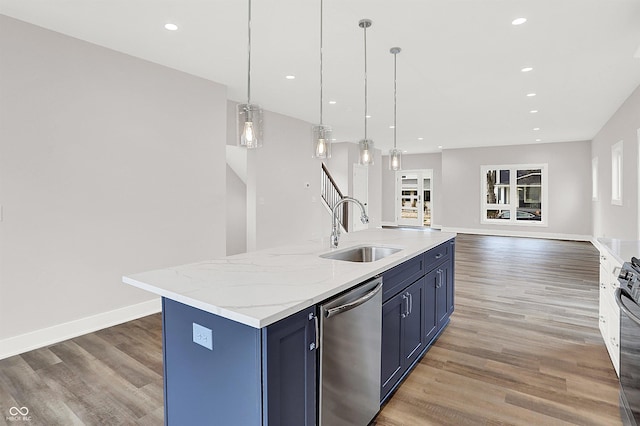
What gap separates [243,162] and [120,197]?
2.68m

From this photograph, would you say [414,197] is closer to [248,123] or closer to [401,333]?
[401,333]

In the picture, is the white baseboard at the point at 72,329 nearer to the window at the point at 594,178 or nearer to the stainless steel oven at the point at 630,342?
the stainless steel oven at the point at 630,342

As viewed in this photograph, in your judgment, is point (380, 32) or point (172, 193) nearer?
point (380, 32)

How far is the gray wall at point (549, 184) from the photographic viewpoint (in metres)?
9.73

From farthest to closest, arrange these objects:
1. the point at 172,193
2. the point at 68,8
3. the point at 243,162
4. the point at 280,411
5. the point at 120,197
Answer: the point at 243,162
the point at 172,193
the point at 120,197
the point at 68,8
the point at 280,411

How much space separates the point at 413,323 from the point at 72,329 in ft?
10.3

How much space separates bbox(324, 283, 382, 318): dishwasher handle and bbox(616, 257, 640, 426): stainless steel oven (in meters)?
1.18

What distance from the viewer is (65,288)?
331 centimetres

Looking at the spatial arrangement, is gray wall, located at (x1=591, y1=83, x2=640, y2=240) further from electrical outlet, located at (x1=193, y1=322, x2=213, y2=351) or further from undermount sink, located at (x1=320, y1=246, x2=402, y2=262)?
electrical outlet, located at (x1=193, y1=322, x2=213, y2=351)

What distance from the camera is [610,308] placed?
271cm

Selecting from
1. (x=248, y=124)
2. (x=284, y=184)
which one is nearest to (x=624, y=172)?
(x=284, y=184)

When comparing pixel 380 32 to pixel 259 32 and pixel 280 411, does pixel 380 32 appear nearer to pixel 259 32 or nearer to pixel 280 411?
pixel 259 32

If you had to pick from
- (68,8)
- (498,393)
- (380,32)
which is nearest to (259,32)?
(380,32)

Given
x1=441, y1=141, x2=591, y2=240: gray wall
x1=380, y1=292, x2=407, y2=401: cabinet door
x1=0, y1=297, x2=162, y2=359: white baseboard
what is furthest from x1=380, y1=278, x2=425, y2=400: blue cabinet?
x1=441, y1=141, x2=591, y2=240: gray wall
